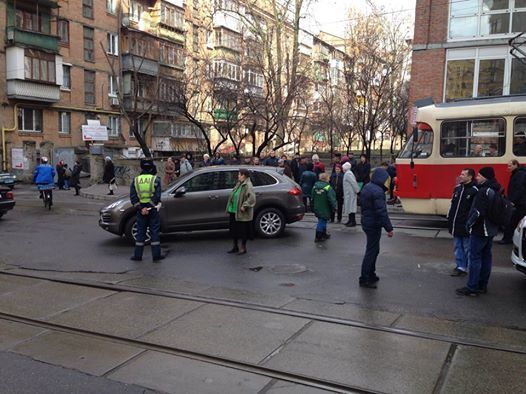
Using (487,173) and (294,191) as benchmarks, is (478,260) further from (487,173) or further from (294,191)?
(294,191)

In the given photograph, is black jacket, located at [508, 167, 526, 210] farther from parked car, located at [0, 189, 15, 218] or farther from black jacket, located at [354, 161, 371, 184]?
parked car, located at [0, 189, 15, 218]

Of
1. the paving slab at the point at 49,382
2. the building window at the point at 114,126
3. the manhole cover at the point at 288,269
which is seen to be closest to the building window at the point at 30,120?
the building window at the point at 114,126

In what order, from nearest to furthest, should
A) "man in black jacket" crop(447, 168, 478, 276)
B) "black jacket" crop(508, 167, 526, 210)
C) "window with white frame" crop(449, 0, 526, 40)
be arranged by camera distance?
"man in black jacket" crop(447, 168, 478, 276), "black jacket" crop(508, 167, 526, 210), "window with white frame" crop(449, 0, 526, 40)

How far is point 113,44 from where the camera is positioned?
39.5 meters

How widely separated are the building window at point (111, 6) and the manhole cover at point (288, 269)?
120ft

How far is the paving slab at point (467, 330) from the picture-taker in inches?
198

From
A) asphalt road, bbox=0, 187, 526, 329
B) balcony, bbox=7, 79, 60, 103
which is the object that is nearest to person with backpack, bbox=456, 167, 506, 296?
asphalt road, bbox=0, 187, 526, 329

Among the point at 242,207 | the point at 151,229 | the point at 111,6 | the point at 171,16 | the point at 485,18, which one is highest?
the point at 171,16

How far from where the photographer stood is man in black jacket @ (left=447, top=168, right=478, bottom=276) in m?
7.22

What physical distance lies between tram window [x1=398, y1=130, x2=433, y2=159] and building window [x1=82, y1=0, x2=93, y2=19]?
32.2 m

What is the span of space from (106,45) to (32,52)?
7460mm

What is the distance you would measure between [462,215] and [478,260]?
994 mm

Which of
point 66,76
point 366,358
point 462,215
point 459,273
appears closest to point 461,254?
point 459,273

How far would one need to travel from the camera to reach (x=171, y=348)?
488 cm
